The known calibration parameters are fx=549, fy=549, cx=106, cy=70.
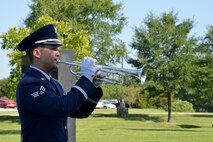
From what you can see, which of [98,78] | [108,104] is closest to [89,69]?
[98,78]

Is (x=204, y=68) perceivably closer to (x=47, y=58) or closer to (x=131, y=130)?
(x=131, y=130)

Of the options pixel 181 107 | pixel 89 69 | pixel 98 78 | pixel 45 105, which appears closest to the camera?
pixel 45 105

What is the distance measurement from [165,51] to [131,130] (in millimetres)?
16947

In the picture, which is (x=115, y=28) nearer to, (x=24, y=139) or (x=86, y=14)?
(x=86, y=14)

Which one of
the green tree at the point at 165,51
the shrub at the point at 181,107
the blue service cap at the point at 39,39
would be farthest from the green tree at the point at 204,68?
the blue service cap at the point at 39,39

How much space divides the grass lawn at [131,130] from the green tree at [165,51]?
2.96 m

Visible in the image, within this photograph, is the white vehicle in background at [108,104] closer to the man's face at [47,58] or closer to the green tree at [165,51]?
the green tree at [165,51]

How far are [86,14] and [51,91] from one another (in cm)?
3980

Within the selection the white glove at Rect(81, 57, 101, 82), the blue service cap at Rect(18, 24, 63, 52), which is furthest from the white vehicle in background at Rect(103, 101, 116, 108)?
the white glove at Rect(81, 57, 101, 82)

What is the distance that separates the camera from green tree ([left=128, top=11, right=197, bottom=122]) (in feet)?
138

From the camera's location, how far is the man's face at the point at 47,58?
14.3ft

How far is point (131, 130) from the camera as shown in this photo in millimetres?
26609

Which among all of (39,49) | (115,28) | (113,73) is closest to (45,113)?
(39,49)

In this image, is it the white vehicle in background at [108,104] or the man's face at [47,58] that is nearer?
the man's face at [47,58]
